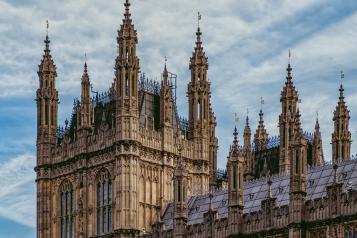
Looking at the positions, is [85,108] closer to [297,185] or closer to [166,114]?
[166,114]

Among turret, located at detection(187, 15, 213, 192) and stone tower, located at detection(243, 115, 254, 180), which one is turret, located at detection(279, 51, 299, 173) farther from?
stone tower, located at detection(243, 115, 254, 180)

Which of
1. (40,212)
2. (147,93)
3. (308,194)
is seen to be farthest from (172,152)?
(308,194)

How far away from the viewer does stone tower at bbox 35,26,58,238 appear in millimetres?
109938

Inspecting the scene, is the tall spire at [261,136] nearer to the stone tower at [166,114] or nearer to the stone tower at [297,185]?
the stone tower at [166,114]

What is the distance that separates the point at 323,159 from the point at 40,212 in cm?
2727

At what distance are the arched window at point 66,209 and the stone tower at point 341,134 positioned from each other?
2314cm

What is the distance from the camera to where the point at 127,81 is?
10469 cm

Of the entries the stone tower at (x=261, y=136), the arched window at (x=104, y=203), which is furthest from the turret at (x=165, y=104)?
the stone tower at (x=261, y=136)

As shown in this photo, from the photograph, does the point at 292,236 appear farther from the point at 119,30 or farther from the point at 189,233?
the point at 119,30

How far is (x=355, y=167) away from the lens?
8744cm

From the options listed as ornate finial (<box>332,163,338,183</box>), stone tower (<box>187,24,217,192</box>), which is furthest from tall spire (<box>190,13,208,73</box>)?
ornate finial (<box>332,163,338,183</box>)

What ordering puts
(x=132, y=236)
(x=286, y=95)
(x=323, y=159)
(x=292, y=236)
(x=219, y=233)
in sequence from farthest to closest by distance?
(x=323, y=159)
(x=286, y=95)
(x=132, y=236)
(x=219, y=233)
(x=292, y=236)

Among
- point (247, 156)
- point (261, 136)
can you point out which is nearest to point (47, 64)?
point (247, 156)

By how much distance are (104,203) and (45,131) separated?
34.1 ft
